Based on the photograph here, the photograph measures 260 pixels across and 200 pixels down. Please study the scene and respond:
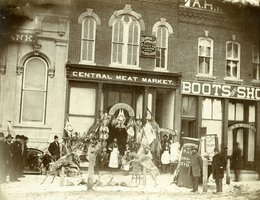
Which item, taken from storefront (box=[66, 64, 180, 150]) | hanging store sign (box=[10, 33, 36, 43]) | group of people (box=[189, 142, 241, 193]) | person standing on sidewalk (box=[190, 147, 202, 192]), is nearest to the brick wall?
storefront (box=[66, 64, 180, 150])

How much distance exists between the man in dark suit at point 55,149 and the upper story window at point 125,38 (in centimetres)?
185

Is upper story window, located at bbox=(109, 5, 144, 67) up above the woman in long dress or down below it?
above

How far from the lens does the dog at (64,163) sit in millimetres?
6312

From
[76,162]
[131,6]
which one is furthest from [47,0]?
[76,162]

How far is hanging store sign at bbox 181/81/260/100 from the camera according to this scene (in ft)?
24.2

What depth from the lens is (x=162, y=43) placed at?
7.68 metres

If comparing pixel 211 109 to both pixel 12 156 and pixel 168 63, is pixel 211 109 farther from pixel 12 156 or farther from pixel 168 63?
pixel 12 156

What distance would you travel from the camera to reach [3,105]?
595 centimetres

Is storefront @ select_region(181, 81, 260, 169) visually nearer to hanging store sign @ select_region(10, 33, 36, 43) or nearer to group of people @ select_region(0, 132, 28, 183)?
group of people @ select_region(0, 132, 28, 183)

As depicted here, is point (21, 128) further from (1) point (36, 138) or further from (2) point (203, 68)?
(2) point (203, 68)

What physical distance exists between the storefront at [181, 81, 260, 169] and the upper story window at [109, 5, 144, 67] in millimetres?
1394

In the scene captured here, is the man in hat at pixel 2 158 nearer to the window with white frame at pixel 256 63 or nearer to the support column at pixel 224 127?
the support column at pixel 224 127

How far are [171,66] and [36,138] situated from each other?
9.65 feet

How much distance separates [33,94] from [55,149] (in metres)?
1.01
